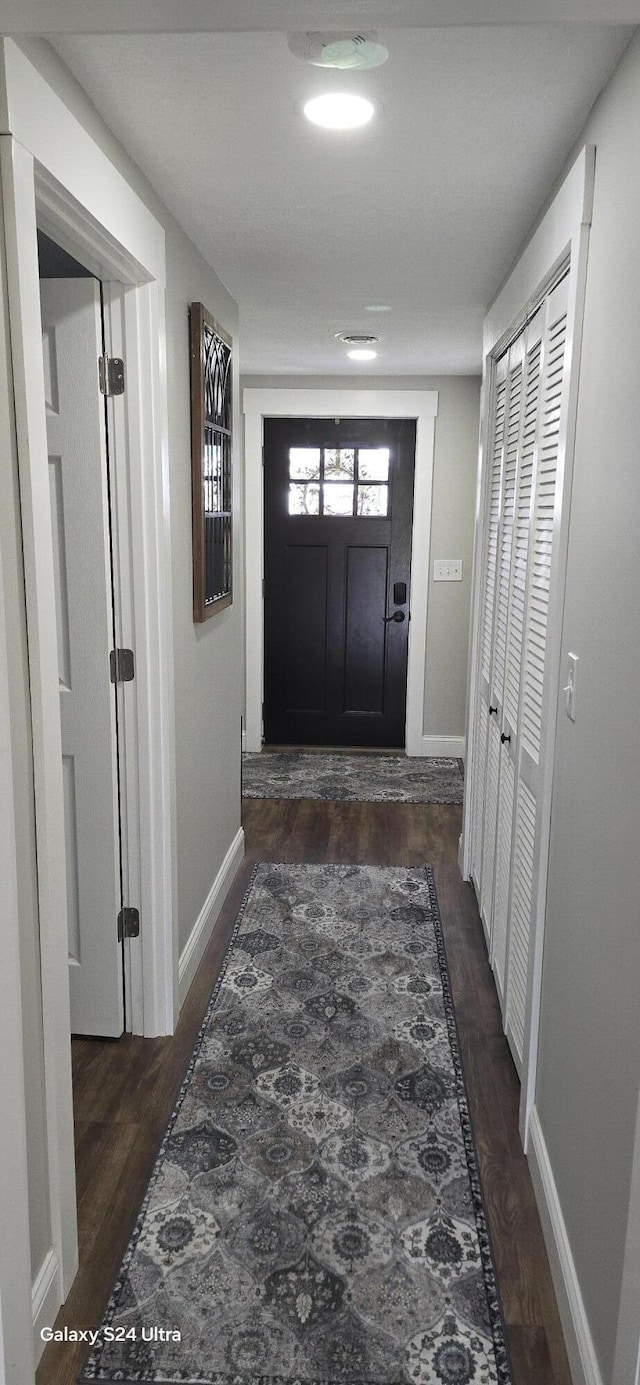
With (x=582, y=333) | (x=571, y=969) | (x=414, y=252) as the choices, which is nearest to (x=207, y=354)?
(x=414, y=252)

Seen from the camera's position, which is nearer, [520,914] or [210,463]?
[520,914]

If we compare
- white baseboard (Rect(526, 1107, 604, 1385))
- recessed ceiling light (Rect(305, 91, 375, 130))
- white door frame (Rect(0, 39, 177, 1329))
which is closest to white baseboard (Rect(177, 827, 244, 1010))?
white door frame (Rect(0, 39, 177, 1329))

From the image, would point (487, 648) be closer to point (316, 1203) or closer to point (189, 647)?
point (189, 647)

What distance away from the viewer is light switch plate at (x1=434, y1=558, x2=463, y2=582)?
530cm

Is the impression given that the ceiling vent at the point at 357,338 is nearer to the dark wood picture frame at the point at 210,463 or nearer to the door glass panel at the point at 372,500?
the dark wood picture frame at the point at 210,463

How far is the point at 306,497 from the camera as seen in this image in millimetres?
5391

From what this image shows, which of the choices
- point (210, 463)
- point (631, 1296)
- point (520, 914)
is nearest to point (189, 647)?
point (210, 463)

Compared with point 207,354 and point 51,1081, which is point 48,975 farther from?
point 207,354

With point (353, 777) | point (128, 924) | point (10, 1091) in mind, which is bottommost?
point (353, 777)

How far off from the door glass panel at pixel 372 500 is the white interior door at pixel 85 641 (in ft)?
10.8

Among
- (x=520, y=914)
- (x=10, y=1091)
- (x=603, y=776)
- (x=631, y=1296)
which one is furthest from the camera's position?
(x=520, y=914)

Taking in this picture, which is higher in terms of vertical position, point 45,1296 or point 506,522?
point 506,522

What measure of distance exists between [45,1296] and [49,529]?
51.8 inches

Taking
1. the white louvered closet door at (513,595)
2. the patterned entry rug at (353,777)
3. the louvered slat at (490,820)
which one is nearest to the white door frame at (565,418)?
the white louvered closet door at (513,595)
